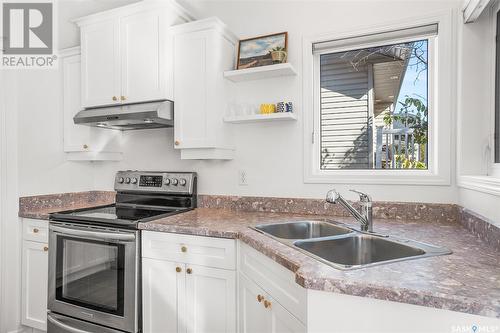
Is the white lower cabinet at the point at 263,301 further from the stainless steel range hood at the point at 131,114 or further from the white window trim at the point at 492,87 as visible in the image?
the white window trim at the point at 492,87

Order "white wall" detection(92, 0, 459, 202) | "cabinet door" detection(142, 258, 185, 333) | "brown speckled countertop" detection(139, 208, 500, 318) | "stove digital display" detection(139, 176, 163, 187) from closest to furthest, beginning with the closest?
"brown speckled countertop" detection(139, 208, 500, 318) → "cabinet door" detection(142, 258, 185, 333) → "white wall" detection(92, 0, 459, 202) → "stove digital display" detection(139, 176, 163, 187)

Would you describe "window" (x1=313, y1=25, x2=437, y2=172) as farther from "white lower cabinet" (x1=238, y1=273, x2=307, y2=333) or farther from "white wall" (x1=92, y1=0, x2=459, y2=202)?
"white lower cabinet" (x1=238, y1=273, x2=307, y2=333)

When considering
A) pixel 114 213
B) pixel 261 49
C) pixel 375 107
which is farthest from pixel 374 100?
pixel 114 213

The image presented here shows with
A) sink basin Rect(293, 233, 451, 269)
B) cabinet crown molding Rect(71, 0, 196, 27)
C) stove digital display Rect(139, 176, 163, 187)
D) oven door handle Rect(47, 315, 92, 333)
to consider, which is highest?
cabinet crown molding Rect(71, 0, 196, 27)

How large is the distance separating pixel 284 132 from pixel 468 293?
5.20 feet

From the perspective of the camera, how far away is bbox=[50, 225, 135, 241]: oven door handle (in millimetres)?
1876

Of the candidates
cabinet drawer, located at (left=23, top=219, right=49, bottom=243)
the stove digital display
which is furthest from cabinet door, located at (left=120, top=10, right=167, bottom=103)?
cabinet drawer, located at (left=23, top=219, right=49, bottom=243)

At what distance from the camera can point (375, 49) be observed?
213 cm

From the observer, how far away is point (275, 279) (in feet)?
4.36

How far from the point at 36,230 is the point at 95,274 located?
68 centimetres

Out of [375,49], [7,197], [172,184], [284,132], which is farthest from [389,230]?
[7,197]

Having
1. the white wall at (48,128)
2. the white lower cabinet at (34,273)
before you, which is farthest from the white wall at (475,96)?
the white lower cabinet at (34,273)

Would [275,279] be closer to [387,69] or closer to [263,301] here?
[263,301]

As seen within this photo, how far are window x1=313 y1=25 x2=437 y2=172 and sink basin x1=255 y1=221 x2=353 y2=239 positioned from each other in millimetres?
485
